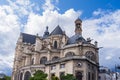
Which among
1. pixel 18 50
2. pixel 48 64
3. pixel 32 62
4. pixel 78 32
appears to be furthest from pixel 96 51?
pixel 18 50

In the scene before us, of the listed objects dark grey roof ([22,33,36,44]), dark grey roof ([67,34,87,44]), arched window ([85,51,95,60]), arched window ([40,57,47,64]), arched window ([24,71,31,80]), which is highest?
dark grey roof ([22,33,36,44])

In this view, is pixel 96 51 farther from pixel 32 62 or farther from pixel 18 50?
pixel 18 50

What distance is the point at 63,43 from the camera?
7262cm

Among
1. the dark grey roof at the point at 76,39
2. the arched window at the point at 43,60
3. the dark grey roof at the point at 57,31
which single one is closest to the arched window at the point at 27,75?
the arched window at the point at 43,60

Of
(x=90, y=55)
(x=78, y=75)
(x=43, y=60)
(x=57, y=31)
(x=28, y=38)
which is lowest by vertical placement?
(x=78, y=75)

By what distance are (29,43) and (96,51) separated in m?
32.7

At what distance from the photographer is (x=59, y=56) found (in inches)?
2916

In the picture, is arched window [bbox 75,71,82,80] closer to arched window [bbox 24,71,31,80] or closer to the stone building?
the stone building

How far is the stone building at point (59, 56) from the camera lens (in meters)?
61.3

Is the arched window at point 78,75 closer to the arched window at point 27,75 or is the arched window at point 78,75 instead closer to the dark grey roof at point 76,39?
the dark grey roof at point 76,39

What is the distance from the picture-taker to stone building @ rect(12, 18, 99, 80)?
201 ft

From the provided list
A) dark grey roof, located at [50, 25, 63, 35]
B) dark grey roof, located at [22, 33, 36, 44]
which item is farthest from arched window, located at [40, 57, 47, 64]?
dark grey roof, located at [22, 33, 36, 44]

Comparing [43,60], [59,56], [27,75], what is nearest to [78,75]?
[59,56]

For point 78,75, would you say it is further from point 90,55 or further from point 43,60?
point 43,60
